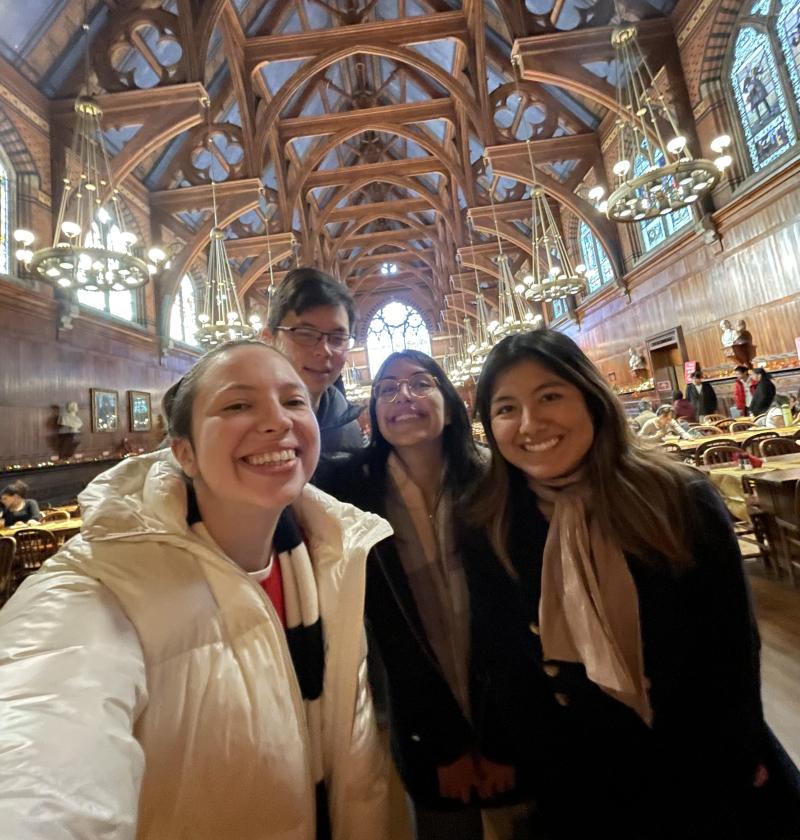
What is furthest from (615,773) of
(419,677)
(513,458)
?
(513,458)

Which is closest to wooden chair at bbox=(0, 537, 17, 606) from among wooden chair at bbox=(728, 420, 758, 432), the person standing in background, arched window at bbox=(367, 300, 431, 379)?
wooden chair at bbox=(728, 420, 758, 432)

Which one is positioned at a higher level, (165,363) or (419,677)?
(165,363)

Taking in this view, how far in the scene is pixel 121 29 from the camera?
634 cm

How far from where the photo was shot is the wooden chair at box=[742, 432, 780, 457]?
14.5 ft

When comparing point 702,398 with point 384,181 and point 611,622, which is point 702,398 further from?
point 384,181

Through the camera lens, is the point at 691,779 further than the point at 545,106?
No

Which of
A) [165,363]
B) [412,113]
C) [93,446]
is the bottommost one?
[93,446]

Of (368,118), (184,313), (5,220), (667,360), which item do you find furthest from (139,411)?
(667,360)

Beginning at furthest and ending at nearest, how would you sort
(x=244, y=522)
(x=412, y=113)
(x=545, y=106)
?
(x=412, y=113) → (x=545, y=106) → (x=244, y=522)

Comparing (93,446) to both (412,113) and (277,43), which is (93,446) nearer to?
(277,43)

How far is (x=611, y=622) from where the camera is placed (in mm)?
1057

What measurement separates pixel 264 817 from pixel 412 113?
46.3 feet

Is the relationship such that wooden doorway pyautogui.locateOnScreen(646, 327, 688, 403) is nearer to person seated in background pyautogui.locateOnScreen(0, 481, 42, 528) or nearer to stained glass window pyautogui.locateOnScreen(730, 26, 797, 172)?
stained glass window pyautogui.locateOnScreen(730, 26, 797, 172)

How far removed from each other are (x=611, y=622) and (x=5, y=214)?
9589mm
